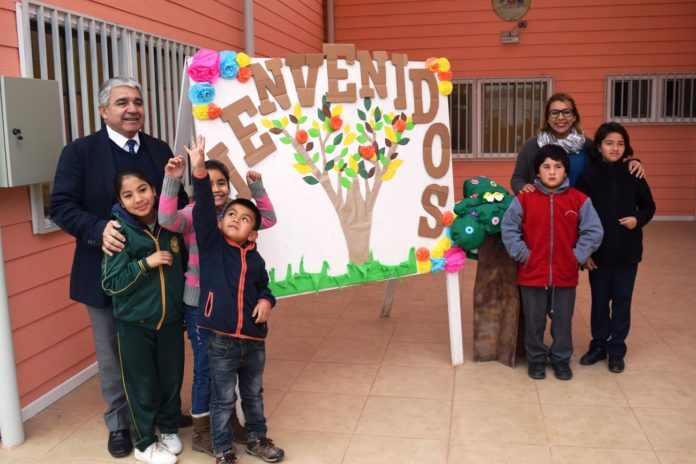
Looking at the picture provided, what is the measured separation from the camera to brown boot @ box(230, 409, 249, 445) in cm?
299

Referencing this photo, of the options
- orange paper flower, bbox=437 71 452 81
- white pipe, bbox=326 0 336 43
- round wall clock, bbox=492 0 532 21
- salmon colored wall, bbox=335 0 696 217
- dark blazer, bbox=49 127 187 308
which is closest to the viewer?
dark blazer, bbox=49 127 187 308

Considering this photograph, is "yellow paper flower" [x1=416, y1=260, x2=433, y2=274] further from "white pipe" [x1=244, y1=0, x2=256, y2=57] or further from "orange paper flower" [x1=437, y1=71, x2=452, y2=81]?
"white pipe" [x1=244, y1=0, x2=256, y2=57]

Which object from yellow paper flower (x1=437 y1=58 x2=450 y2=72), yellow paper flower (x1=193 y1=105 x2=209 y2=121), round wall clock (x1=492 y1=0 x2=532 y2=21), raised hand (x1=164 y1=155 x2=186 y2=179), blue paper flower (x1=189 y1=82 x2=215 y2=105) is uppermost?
round wall clock (x1=492 y1=0 x2=532 y2=21)

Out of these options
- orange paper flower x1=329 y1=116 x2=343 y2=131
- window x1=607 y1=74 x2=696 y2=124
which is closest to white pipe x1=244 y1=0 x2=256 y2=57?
orange paper flower x1=329 y1=116 x2=343 y2=131

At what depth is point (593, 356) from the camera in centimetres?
386

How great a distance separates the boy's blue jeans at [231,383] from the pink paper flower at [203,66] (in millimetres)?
1105

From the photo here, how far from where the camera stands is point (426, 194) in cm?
378

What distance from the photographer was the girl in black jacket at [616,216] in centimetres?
363

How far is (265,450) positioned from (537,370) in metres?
1.57

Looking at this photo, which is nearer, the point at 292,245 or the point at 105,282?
the point at 105,282

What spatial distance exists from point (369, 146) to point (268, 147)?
582 millimetres

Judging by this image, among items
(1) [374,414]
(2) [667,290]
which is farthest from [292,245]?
(2) [667,290]

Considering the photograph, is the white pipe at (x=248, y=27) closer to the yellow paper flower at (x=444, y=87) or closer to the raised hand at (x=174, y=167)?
the yellow paper flower at (x=444, y=87)

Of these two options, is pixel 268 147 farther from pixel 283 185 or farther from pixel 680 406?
pixel 680 406
